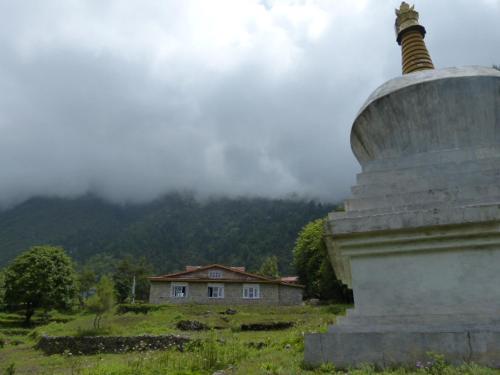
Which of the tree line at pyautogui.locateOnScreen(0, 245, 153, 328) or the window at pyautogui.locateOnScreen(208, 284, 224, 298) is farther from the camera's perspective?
the tree line at pyautogui.locateOnScreen(0, 245, 153, 328)

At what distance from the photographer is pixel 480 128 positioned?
709 cm

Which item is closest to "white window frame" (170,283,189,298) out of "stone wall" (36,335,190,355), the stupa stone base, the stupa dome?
"stone wall" (36,335,190,355)

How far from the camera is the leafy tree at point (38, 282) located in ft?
138

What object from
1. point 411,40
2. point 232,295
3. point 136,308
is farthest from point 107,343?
point 232,295

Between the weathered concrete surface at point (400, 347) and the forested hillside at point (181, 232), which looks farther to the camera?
the forested hillside at point (181, 232)

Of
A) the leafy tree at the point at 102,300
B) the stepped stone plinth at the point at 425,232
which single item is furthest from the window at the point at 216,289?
the stepped stone plinth at the point at 425,232

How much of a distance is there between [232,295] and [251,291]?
192 cm

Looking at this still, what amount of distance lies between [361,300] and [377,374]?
1.33 metres

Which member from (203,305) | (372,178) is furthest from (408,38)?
(203,305)

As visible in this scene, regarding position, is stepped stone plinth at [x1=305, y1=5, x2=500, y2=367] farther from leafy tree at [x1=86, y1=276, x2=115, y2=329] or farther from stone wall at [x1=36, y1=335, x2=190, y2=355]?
leafy tree at [x1=86, y1=276, x2=115, y2=329]

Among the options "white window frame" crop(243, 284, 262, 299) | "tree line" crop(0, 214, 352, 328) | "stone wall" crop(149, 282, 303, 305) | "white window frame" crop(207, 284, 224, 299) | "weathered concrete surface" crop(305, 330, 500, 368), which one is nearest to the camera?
"weathered concrete surface" crop(305, 330, 500, 368)

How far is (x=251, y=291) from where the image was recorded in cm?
4181

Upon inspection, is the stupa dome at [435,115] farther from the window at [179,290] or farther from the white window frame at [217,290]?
the window at [179,290]

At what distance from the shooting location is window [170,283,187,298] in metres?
40.7
